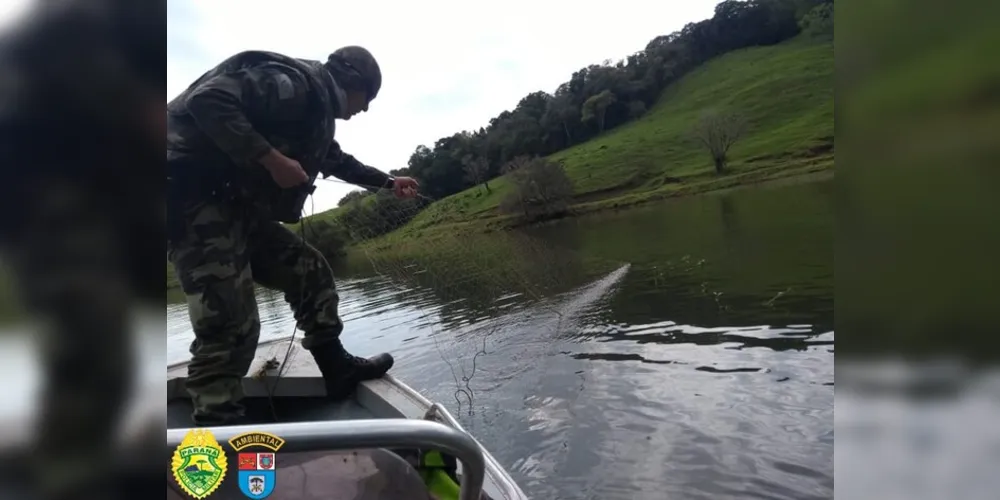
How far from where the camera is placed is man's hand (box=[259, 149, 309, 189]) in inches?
130

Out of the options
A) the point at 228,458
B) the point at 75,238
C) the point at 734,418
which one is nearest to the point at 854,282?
the point at 75,238

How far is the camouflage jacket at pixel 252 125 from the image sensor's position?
321 centimetres

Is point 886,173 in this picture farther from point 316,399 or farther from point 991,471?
point 316,399

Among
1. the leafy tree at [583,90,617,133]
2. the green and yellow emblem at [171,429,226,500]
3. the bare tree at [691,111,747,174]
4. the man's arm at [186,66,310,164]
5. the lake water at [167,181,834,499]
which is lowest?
the lake water at [167,181,834,499]

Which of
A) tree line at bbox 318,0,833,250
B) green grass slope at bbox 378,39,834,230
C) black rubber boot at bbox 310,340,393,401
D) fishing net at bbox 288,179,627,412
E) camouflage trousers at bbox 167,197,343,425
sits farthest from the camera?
tree line at bbox 318,0,833,250

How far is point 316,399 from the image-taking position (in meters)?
4.75

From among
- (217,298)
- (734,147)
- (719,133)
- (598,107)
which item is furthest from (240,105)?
(598,107)

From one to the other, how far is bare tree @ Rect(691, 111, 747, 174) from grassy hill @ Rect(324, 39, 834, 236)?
1.50 meters

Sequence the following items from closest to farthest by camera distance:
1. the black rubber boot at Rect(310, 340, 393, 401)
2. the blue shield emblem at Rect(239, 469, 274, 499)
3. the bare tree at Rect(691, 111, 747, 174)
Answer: the blue shield emblem at Rect(239, 469, 274, 499) < the black rubber boot at Rect(310, 340, 393, 401) < the bare tree at Rect(691, 111, 747, 174)

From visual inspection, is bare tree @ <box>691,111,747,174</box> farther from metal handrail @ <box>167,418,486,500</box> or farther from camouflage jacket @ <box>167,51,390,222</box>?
metal handrail @ <box>167,418,486,500</box>

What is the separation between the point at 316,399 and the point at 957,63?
14.7ft

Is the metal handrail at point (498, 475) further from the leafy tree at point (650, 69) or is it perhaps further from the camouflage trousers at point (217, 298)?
the leafy tree at point (650, 69)

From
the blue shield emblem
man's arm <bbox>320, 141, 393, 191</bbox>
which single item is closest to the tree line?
man's arm <bbox>320, 141, 393, 191</bbox>

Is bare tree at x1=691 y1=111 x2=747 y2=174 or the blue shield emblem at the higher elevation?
bare tree at x1=691 y1=111 x2=747 y2=174
